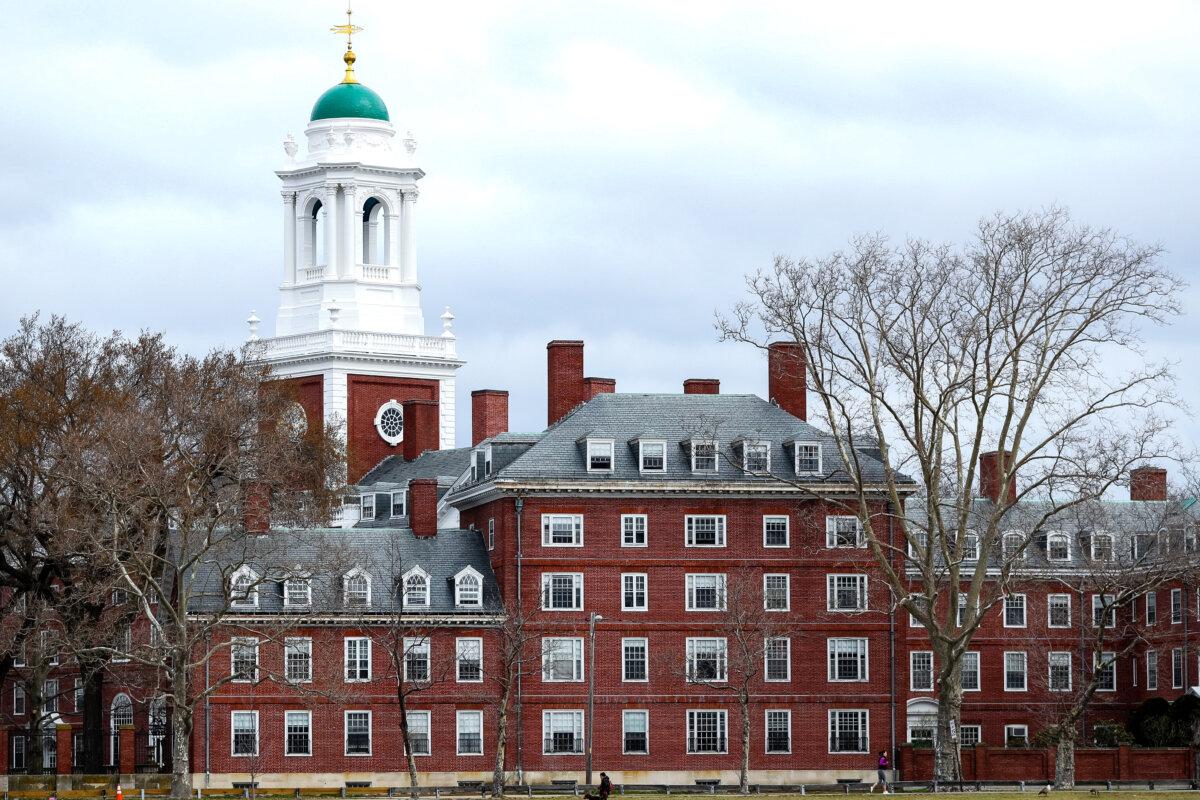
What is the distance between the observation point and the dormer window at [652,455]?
93.4 metres

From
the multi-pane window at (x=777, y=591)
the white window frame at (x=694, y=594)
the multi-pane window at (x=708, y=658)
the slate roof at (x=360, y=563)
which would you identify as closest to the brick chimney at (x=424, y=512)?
the slate roof at (x=360, y=563)

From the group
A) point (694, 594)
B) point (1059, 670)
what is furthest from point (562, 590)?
point (1059, 670)

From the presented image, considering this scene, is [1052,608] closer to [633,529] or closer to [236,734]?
[633,529]

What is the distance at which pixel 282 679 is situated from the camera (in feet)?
278

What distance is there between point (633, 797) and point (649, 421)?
18.8 metres

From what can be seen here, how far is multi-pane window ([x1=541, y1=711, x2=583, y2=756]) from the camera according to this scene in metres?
91.8

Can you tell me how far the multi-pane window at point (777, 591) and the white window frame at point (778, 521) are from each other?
3.67 feet

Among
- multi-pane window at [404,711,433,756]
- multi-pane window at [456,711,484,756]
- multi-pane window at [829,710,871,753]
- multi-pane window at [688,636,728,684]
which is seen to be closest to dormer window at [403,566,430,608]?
multi-pane window at [404,711,433,756]

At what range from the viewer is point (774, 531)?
93.8m

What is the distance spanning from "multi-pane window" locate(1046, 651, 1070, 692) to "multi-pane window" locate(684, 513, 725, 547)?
49.3 ft

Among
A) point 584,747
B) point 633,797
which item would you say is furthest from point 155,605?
point 633,797

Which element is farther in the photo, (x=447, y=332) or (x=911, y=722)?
(x=447, y=332)

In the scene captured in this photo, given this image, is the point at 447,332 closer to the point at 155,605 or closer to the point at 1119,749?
the point at 155,605

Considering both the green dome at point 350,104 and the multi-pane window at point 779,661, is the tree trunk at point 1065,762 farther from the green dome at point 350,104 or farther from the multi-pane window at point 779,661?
the green dome at point 350,104
